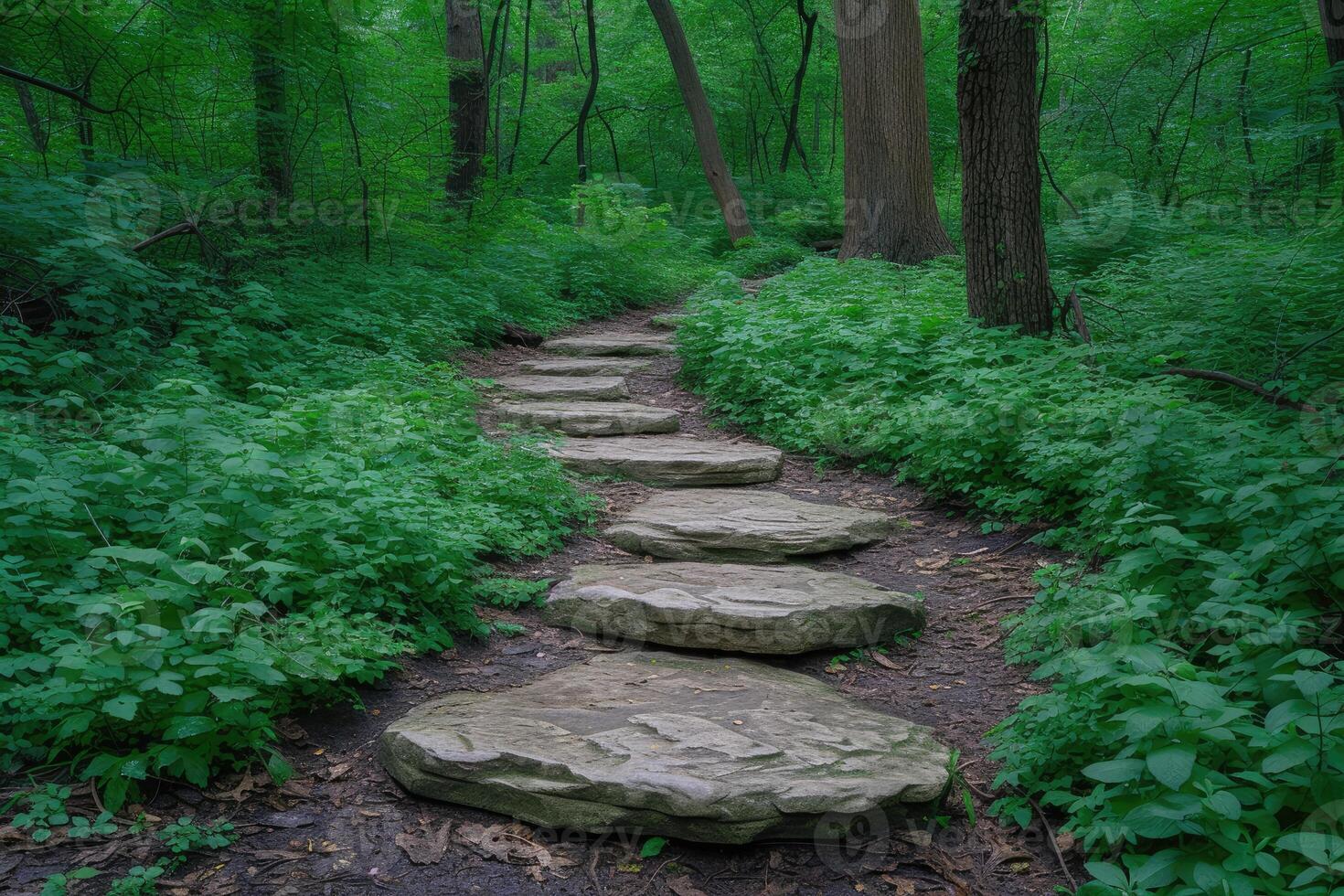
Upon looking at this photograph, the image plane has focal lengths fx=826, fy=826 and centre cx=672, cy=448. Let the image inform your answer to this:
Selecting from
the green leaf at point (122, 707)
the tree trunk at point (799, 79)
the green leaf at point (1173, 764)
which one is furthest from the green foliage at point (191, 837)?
the tree trunk at point (799, 79)

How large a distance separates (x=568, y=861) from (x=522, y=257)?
31.9ft

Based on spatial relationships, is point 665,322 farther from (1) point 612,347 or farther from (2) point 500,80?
(2) point 500,80

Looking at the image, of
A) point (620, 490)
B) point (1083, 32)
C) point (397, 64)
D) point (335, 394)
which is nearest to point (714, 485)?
point (620, 490)

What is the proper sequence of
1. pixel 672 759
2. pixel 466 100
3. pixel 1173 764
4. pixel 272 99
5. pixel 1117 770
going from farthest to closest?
pixel 466 100
pixel 272 99
pixel 672 759
pixel 1117 770
pixel 1173 764

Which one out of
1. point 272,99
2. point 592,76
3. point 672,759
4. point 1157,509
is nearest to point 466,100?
point 272,99

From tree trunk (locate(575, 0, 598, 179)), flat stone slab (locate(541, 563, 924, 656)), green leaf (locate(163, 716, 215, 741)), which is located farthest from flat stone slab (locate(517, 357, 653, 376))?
tree trunk (locate(575, 0, 598, 179))

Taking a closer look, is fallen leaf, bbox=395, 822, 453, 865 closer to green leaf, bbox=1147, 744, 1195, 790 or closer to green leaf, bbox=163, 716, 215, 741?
green leaf, bbox=163, 716, 215, 741

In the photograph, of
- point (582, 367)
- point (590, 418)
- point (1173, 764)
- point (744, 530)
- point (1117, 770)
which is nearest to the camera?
point (1173, 764)

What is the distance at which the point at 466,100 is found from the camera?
461 inches

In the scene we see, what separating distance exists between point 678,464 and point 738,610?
7.38 feet

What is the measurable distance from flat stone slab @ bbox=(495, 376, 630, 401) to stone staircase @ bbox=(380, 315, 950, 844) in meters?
2.37

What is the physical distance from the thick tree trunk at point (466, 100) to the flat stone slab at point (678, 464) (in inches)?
273

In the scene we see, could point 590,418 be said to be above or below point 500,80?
below

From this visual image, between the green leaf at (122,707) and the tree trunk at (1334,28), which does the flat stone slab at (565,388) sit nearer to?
the green leaf at (122,707)
